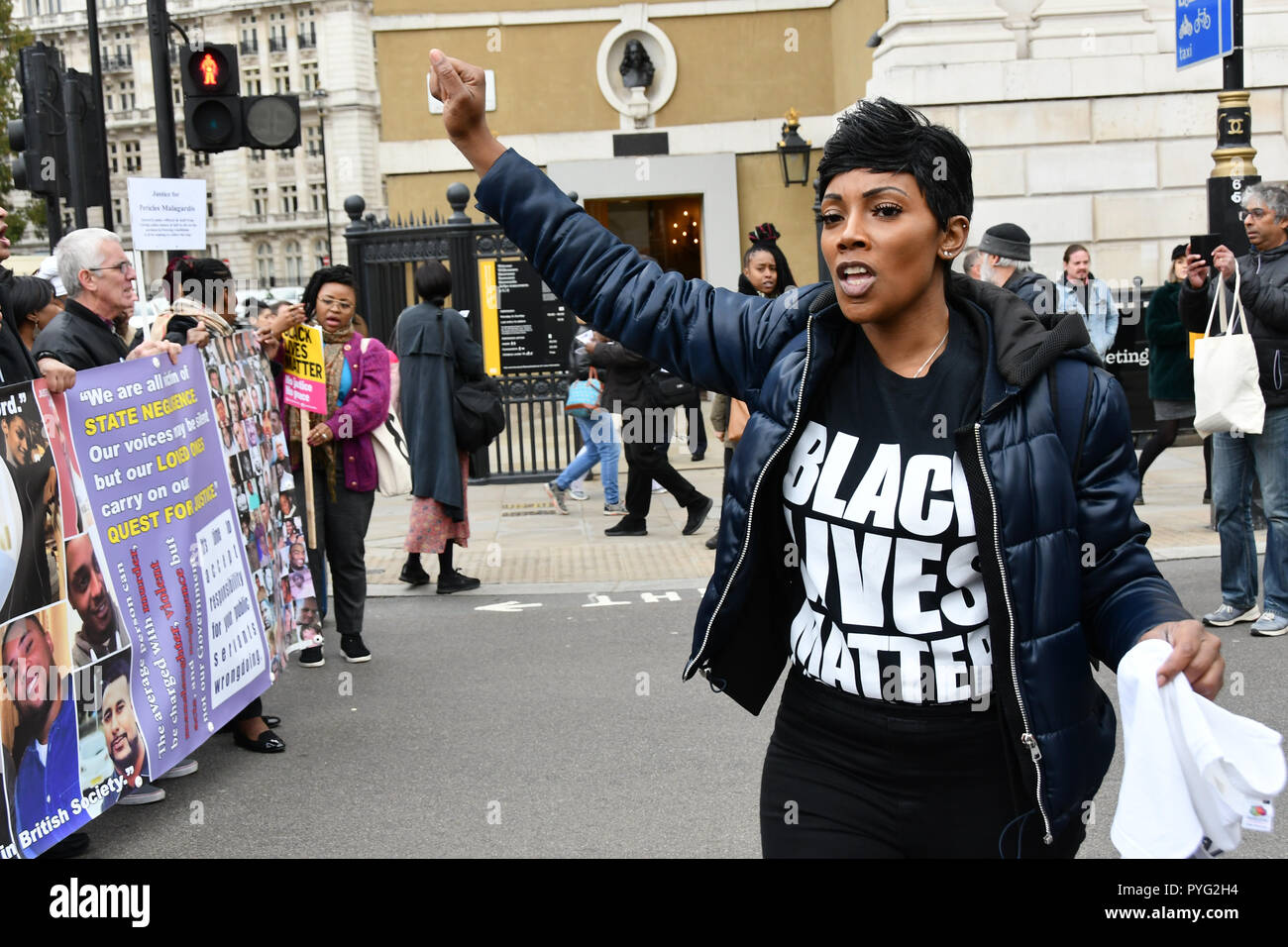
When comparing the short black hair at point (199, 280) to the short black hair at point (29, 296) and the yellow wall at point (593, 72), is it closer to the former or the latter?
the short black hair at point (29, 296)

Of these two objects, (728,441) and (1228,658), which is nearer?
(1228,658)

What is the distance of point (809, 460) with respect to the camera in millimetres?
2555

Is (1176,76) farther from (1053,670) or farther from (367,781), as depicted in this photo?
(1053,670)

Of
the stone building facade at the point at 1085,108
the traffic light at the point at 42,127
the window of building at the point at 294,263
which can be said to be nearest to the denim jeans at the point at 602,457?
the traffic light at the point at 42,127

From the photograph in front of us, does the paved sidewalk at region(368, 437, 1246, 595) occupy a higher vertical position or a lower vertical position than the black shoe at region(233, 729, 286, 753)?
lower

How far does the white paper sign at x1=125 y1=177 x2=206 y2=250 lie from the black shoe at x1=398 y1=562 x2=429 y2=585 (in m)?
2.39

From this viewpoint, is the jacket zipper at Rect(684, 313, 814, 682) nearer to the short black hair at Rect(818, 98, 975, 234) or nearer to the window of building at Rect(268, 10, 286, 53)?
the short black hair at Rect(818, 98, 975, 234)

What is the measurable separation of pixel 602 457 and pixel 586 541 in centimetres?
128

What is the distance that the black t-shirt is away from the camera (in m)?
2.44

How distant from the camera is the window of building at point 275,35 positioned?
95.7 meters

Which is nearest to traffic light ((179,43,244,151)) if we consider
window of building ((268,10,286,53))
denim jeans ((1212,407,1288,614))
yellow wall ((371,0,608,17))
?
denim jeans ((1212,407,1288,614))

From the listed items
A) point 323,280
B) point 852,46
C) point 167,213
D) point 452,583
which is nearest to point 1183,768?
point 323,280
